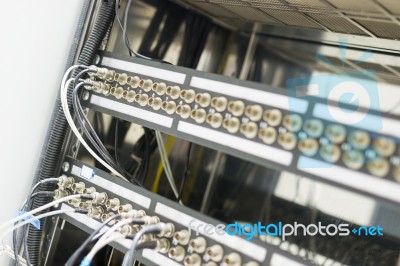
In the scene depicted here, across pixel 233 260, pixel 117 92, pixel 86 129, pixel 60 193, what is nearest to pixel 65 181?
pixel 60 193

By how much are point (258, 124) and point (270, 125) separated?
0.07 ft

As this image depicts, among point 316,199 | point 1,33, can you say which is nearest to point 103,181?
point 1,33

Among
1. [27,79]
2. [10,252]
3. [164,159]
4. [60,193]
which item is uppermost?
[27,79]

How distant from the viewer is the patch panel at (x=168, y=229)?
0.62 metres

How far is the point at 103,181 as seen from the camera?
811 mm

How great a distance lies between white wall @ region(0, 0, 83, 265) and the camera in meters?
0.90

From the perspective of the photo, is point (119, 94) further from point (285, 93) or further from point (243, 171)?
point (243, 171)

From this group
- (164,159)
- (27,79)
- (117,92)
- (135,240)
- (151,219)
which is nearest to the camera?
(135,240)

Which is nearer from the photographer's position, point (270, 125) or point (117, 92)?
point (270, 125)

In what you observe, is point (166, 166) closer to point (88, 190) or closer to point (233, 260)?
point (88, 190)

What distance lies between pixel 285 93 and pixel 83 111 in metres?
0.49

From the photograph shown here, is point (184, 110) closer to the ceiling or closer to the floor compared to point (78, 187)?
closer to the ceiling

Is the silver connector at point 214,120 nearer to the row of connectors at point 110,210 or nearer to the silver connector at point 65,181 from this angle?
the row of connectors at point 110,210

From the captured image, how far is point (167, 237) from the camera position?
69 cm
